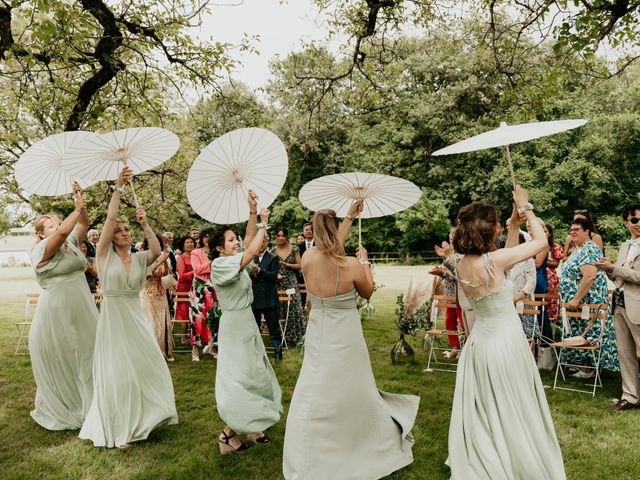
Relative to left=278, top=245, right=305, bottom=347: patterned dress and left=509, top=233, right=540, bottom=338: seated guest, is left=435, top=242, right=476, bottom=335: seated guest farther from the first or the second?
left=278, top=245, right=305, bottom=347: patterned dress

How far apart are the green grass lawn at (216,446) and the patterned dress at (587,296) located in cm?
41

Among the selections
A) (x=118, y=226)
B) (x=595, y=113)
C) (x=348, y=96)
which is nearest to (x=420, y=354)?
(x=118, y=226)

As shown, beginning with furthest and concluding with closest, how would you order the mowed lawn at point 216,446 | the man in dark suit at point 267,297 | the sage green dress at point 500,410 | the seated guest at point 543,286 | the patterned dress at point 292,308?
the patterned dress at point 292,308 < the man in dark suit at point 267,297 < the seated guest at point 543,286 < the mowed lawn at point 216,446 < the sage green dress at point 500,410

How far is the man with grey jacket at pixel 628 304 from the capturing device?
5.41m

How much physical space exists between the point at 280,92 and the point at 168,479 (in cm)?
983

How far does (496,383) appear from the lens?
358 cm

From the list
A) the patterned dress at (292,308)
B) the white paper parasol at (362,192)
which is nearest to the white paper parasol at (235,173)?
the white paper parasol at (362,192)

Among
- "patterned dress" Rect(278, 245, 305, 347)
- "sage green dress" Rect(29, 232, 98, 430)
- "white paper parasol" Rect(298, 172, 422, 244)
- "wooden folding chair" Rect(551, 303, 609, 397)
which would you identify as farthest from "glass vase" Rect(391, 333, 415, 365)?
"sage green dress" Rect(29, 232, 98, 430)

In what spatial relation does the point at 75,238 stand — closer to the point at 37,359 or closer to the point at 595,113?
the point at 37,359

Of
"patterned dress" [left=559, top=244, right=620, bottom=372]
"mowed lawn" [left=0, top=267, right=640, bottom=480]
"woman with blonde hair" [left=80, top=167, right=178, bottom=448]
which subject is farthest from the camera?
"patterned dress" [left=559, top=244, right=620, bottom=372]

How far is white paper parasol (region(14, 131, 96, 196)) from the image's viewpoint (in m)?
4.89

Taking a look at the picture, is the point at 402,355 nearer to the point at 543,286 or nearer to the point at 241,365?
the point at 543,286

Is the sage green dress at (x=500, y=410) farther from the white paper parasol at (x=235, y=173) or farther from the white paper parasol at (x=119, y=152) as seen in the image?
the white paper parasol at (x=119, y=152)

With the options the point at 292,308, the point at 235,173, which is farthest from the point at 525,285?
the point at 292,308
